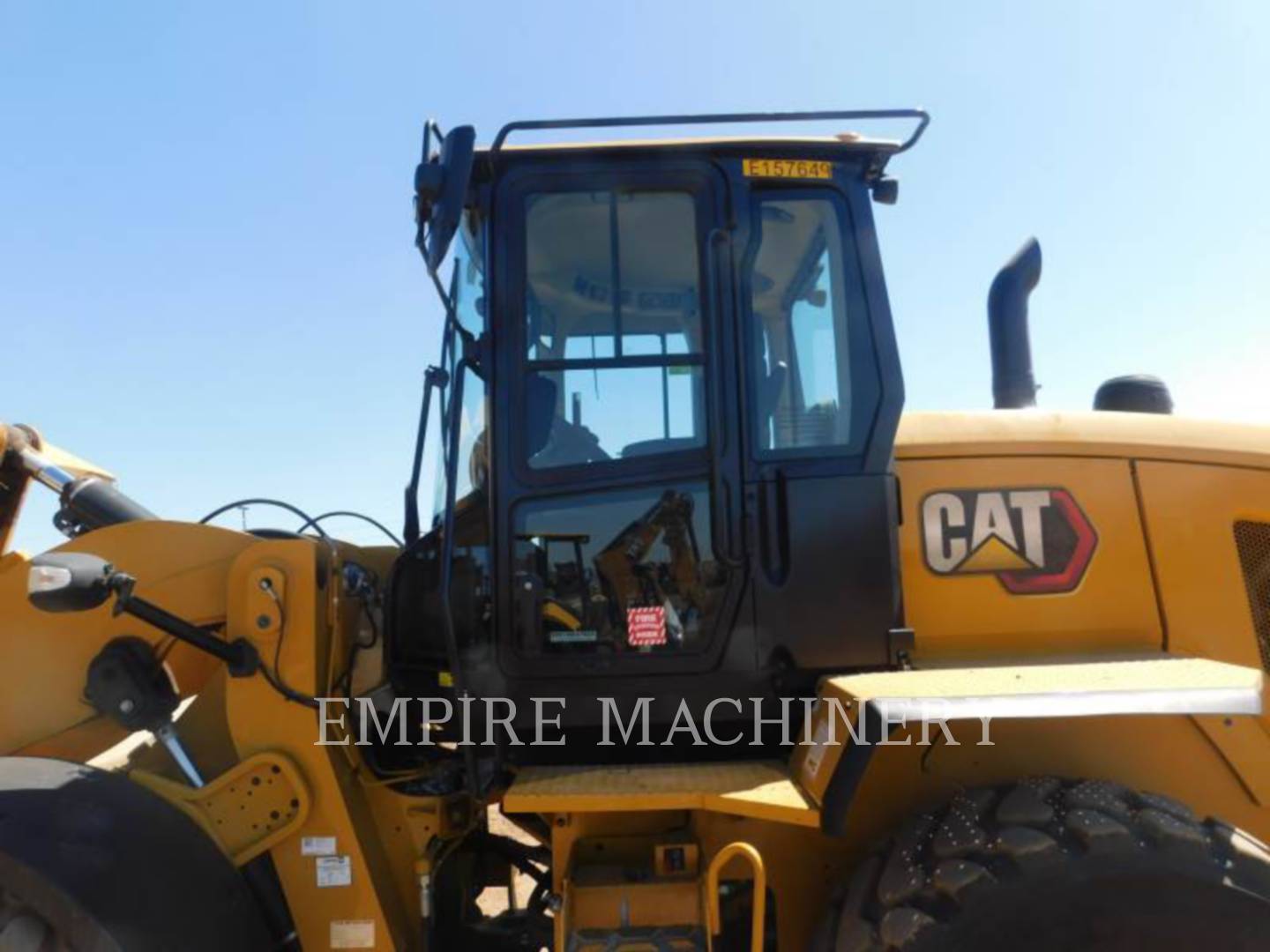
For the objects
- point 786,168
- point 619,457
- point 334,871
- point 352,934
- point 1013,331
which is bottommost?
point 352,934

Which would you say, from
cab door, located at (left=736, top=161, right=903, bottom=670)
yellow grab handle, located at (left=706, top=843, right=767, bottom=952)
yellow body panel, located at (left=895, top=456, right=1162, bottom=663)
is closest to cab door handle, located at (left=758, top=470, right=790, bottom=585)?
cab door, located at (left=736, top=161, right=903, bottom=670)

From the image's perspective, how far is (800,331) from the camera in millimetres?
2945

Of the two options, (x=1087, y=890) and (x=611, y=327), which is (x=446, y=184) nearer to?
(x=611, y=327)

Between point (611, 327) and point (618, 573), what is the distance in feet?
2.45

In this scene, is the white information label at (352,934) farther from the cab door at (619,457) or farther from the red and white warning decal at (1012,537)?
the red and white warning decal at (1012,537)

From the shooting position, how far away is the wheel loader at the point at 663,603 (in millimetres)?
2607

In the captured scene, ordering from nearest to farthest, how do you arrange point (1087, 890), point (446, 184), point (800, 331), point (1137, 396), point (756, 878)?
1. point (1087, 890)
2. point (756, 878)
3. point (446, 184)
4. point (800, 331)
5. point (1137, 396)

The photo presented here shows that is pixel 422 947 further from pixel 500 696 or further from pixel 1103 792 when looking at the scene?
pixel 1103 792

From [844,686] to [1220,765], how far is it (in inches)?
44.3

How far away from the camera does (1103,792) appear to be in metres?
2.36

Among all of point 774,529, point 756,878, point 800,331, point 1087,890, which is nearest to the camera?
point 1087,890

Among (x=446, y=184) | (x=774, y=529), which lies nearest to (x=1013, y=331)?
(x=774, y=529)

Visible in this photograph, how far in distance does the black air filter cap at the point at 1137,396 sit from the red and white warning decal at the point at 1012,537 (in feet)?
2.64

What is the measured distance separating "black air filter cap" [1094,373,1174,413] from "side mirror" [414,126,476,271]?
244cm
